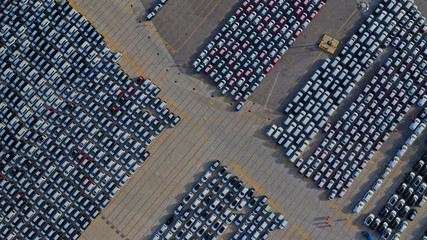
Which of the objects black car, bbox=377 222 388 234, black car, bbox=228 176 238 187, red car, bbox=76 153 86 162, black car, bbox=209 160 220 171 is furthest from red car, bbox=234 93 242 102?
black car, bbox=377 222 388 234

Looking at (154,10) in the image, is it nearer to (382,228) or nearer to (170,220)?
(170,220)

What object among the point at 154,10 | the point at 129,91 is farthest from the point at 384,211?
the point at 154,10

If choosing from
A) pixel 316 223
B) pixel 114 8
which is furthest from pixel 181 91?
pixel 316 223

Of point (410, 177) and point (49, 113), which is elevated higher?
point (410, 177)

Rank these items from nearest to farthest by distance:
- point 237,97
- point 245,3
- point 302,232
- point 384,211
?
point 384,211 < point 302,232 < point 237,97 < point 245,3

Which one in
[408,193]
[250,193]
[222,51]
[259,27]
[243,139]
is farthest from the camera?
[259,27]

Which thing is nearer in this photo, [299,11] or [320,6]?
[299,11]

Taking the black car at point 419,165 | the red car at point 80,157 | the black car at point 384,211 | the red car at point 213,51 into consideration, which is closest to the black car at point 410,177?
the black car at point 419,165
